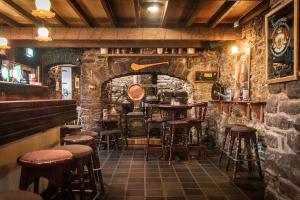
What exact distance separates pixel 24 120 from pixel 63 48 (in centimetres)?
544

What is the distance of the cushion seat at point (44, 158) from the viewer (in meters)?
1.92

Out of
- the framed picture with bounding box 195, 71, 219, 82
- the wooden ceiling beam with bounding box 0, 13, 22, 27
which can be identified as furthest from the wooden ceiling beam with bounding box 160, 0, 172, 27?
the wooden ceiling beam with bounding box 0, 13, 22, 27

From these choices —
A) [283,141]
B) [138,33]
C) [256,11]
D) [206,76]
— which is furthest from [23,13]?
[283,141]

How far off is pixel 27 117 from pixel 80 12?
2.91 m

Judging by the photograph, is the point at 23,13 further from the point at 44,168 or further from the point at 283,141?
the point at 283,141

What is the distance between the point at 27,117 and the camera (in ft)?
8.02

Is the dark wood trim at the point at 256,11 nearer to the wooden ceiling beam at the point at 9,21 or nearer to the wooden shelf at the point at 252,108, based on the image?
the wooden shelf at the point at 252,108

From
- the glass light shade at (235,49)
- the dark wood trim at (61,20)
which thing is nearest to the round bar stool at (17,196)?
the dark wood trim at (61,20)

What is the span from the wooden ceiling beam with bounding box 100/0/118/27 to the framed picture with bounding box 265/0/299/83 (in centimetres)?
249

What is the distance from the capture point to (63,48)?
7.41 meters

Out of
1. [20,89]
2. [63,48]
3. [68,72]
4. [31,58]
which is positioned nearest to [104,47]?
[63,48]

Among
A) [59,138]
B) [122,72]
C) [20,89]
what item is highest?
[122,72]

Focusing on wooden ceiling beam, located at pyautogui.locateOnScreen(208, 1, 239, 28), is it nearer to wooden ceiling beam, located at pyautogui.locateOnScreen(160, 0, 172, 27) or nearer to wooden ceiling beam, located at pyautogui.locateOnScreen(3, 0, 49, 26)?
wooden ceiling beam, located at pyautogui.locateOnScreen(160, 0, 172, 27)

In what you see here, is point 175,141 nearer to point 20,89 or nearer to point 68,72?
point 20,89
